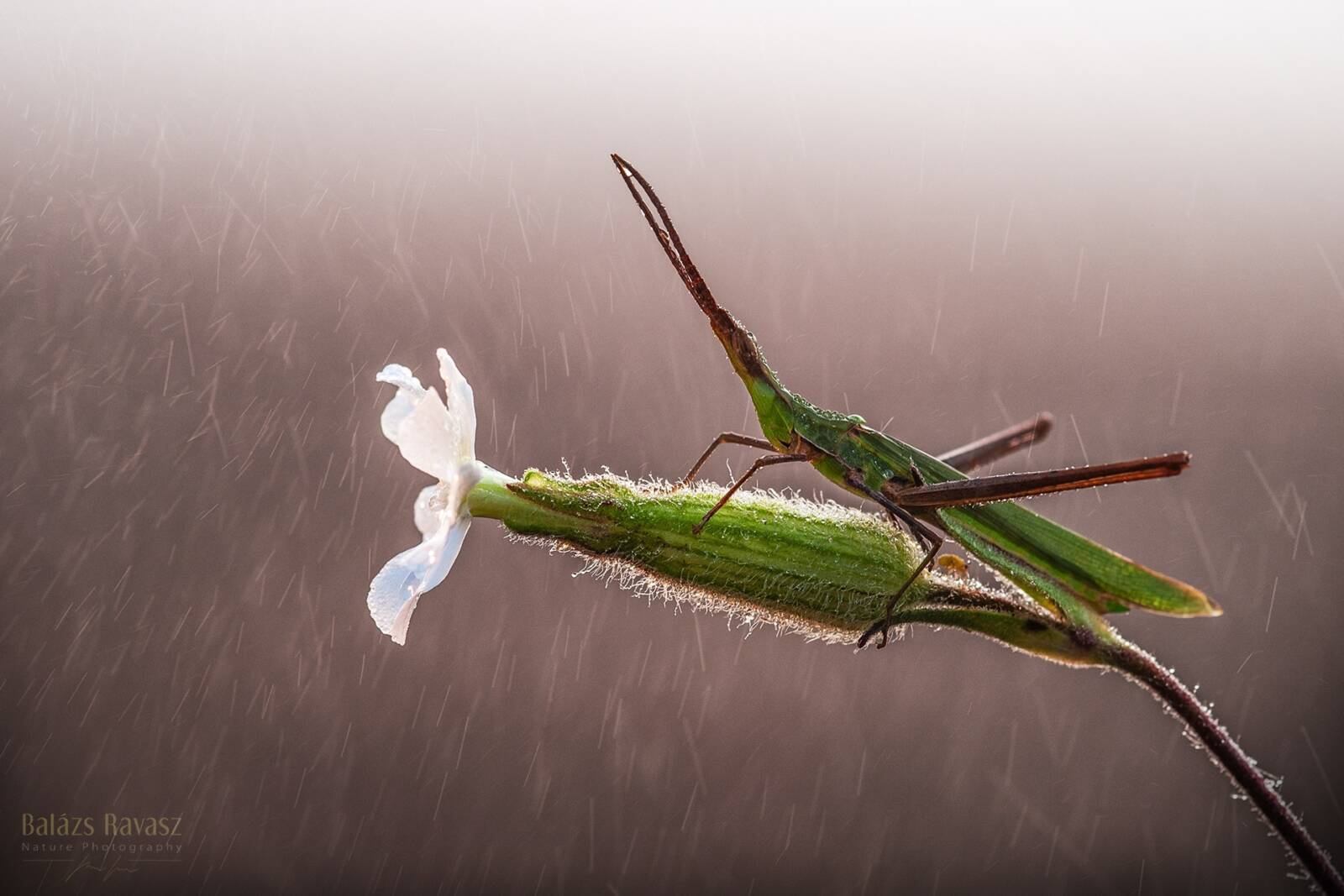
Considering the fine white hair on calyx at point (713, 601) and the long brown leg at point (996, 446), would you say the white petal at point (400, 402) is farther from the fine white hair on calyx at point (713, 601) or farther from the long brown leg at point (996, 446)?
the long brown leg at point (996, 446)

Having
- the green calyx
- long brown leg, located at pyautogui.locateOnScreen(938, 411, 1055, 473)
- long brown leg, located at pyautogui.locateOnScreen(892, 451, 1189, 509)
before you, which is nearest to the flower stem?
the green calyx

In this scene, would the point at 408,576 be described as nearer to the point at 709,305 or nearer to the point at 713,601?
the point at 713,601

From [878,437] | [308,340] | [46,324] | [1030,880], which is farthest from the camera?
[1030,880]

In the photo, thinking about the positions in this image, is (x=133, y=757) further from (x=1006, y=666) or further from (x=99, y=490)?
(x=1006, y=666)

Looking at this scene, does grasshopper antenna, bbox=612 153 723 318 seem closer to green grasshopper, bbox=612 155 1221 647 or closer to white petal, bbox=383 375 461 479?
green grasshopper, bbox=612 155 1221 647

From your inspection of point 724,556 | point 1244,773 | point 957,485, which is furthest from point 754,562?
point 1244,773

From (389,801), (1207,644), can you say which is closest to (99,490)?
(389,801)
